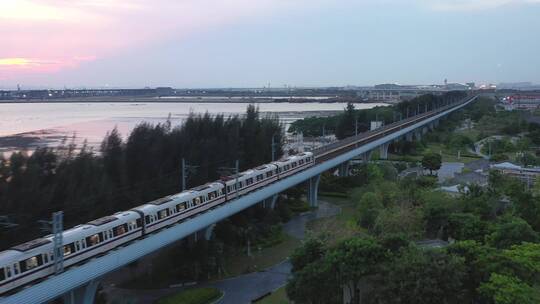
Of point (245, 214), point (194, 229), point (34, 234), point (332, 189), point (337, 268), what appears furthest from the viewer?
point (332, 189)

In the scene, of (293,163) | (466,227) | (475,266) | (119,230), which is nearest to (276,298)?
(119,230)

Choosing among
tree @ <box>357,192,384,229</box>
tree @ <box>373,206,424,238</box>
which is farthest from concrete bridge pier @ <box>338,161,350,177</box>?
tree @ <box>373,206,424,238</box>

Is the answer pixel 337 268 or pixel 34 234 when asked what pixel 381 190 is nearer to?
pixel 337 268

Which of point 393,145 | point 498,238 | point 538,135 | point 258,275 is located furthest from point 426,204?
point 538,135

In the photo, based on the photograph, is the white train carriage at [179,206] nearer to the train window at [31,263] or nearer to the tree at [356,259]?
the train window at [31,263]

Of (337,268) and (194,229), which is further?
(194,229)

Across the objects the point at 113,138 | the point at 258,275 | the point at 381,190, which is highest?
the point at 113,138

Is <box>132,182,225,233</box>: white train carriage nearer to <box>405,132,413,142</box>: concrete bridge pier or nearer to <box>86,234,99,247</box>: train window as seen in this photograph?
<box>86,234,99,247</box>: train window

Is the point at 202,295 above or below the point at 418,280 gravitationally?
below
